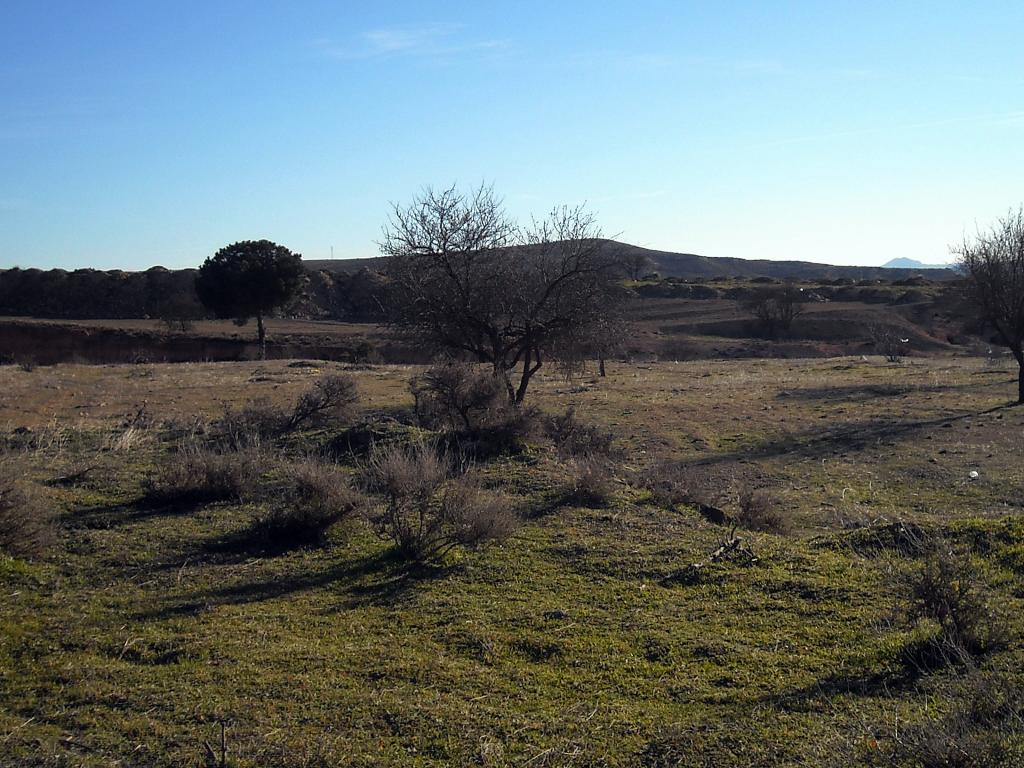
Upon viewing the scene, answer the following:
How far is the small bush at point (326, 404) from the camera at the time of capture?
16203mm

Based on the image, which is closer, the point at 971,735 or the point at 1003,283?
the point at 971,735

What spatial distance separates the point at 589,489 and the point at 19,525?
5720 mm

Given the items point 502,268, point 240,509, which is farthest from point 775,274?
point 240,509

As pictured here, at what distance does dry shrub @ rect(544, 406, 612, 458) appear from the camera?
45.6ft

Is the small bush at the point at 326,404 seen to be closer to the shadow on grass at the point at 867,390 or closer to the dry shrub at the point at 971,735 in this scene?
the dry shrub at the point at 971,735

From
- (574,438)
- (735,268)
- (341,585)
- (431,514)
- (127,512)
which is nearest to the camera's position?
(341,585)

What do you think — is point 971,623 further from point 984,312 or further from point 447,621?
point 984,312

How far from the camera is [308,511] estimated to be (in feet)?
28.6

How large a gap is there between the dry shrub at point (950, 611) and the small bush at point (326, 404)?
40.4ft

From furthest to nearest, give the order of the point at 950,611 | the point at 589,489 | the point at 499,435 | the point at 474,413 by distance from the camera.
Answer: the point at 474,413 → the point at 499,435 → the point at 589,489 → the point at 950,611

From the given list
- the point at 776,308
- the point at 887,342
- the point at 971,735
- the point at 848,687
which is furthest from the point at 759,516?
the point at 776,308

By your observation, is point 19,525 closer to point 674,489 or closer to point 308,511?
point 308,511

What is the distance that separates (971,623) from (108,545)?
7321mm

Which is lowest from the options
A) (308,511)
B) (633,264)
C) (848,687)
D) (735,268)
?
(848,687)
